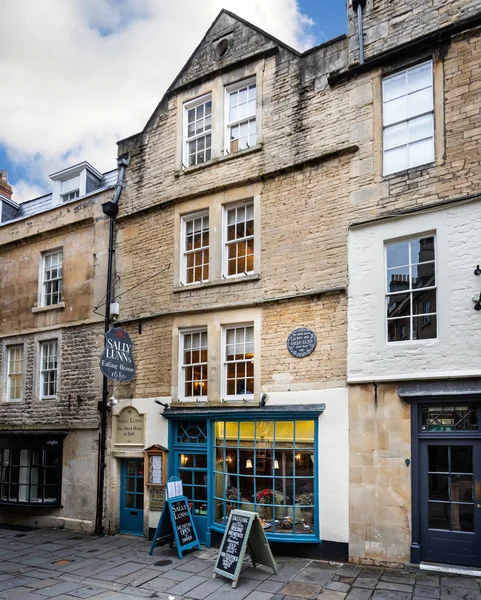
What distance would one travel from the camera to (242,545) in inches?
337

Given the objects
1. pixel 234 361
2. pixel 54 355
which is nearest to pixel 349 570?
pixel 234 361

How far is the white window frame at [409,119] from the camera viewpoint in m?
9.72

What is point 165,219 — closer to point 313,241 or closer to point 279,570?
point 313,241

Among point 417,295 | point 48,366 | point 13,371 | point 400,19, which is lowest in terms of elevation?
point 13,371

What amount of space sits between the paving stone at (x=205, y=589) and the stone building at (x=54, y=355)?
5369 mm

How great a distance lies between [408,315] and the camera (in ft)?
30.6

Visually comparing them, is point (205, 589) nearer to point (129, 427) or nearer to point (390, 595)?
point (390, 595)

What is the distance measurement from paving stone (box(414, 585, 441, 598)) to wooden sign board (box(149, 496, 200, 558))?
180 inches

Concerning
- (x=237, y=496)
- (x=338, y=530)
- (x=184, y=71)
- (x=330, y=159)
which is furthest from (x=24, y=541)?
(x=184, y=71)

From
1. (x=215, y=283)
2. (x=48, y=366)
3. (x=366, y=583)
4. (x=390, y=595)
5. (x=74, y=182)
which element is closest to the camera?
(x=390, y=595)

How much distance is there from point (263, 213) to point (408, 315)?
3984 mm

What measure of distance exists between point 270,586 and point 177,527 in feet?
8.78

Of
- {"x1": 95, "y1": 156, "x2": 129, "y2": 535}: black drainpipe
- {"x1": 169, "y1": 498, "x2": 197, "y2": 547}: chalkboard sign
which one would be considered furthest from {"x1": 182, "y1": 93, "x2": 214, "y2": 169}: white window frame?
{"x1": 169, "y1": 498, "x2": 197, "y2": 547}: chalkboard sign

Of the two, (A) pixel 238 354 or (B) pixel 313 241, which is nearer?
(B) pixel 313 241
